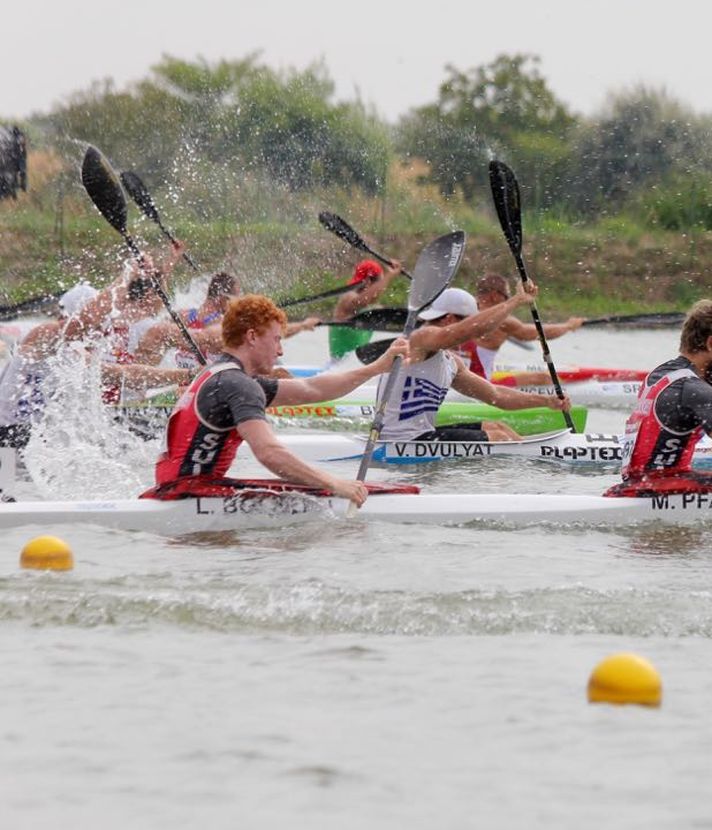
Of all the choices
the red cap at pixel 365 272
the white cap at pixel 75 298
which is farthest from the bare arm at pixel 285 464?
the red cap at pixel 365 272

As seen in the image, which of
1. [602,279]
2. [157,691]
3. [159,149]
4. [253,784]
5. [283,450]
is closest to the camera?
[253,784]

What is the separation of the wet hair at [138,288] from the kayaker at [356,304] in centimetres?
452

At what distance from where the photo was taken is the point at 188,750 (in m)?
4.59

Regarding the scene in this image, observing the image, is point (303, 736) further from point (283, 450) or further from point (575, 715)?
point (283, 450)

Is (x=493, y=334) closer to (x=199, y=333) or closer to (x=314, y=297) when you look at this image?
(x=199, y=333)

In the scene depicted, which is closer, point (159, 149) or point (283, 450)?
point (283, 450)

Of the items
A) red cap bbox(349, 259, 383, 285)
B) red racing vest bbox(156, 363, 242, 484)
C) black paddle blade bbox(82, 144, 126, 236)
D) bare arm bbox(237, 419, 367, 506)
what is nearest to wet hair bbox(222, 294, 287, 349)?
red racing vest bbox(156, 363, 242, 484)

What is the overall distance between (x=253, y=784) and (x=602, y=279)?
27.9 m

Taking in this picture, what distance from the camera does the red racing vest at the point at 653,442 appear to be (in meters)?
7.59

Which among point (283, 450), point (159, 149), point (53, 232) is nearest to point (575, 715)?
point (283, 450)

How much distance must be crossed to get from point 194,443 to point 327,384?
34.4 inches

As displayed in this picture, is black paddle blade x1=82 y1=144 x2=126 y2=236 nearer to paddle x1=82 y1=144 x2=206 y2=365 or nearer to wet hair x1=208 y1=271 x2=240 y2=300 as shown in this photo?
paddle x1=82 y1=144 x2=206 y2=365

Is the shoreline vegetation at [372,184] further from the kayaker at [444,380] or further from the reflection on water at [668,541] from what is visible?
the reflection on water at [668,541]

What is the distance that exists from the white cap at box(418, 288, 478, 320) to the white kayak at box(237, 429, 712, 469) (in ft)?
2.78
